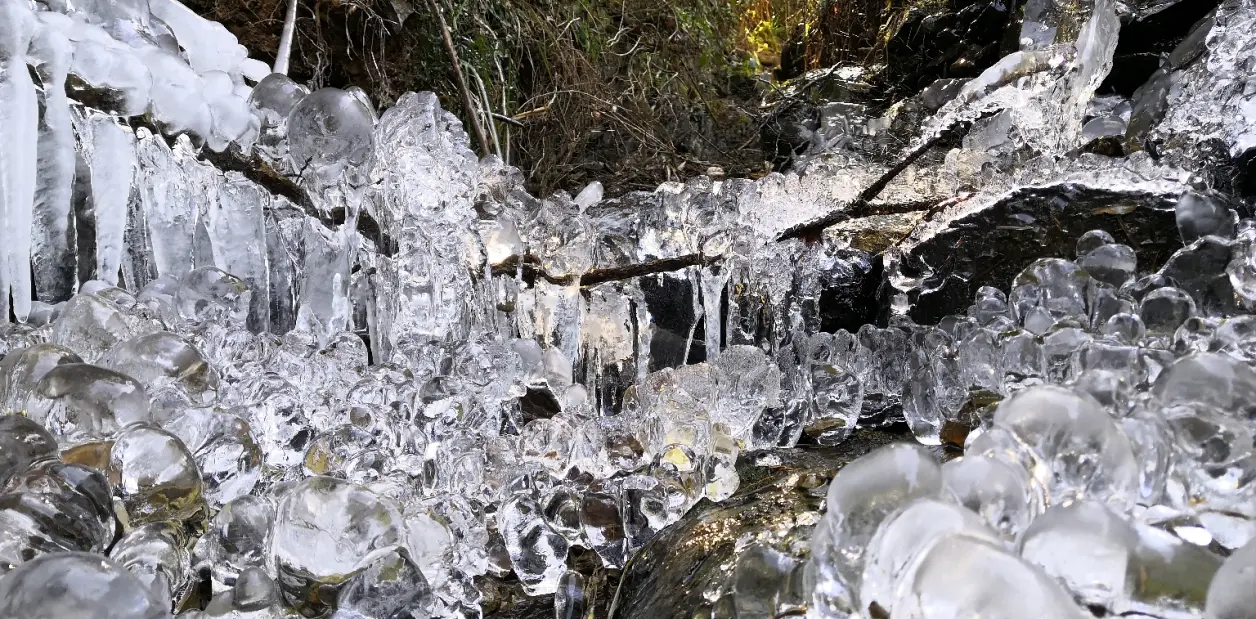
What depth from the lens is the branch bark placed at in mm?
3289

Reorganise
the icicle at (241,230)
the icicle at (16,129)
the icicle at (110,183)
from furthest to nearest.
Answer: the icicle at (241,230)
the icicle at (110,183)
the icicle at (16,129)

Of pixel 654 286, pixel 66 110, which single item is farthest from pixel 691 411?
pixel 66 110

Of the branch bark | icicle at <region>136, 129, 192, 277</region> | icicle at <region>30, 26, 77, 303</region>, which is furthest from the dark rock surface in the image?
the branch bark

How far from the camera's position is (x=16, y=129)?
124 cm

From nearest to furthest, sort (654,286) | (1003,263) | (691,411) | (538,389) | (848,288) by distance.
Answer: (691,411) < (538,389) < (1003,263) < (654,286) < (848,288)

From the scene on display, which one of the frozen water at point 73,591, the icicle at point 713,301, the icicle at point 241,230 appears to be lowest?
the icicle at point 713,301

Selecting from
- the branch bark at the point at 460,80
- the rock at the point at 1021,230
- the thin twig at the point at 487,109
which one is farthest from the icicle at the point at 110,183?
the thin twig at the point at 487,109

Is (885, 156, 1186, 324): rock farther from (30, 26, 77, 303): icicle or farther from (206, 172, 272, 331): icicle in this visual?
(30, 26, 77, 303): icicle

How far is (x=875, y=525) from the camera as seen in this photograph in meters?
0.43

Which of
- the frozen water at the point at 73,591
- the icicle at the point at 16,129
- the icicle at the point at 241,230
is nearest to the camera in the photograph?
the frozen water at the point at 73,591

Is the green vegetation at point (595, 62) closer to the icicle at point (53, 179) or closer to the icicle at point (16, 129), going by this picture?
the icicle at point (53, 179)

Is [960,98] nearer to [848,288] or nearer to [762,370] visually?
[848,288]

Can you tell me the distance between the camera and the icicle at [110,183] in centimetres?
140

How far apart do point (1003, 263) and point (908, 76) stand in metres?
1.85
